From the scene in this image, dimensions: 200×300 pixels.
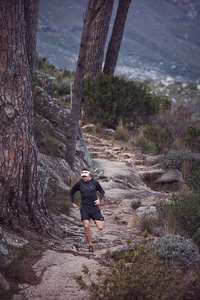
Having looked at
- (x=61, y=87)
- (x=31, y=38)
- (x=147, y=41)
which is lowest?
(x=61, y=87)

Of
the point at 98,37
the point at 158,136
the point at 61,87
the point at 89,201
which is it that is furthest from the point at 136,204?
the point at 61,87

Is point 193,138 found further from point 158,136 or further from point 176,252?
point 176,252

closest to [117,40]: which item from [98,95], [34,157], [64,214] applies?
[98,95]

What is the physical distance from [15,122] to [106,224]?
3171mm

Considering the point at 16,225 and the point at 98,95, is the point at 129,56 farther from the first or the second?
the point at 16,225

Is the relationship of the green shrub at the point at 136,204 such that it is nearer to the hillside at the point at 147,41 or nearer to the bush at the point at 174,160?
the bush at the point at 174,160

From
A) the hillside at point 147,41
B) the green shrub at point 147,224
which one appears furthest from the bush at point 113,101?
the hillside at point 147,41

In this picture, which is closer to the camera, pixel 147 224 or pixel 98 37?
pixel 147 224

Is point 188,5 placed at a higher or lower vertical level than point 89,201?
higher

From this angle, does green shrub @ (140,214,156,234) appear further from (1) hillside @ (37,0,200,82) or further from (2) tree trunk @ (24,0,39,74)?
(1) hillside @ (37,0,200,82)

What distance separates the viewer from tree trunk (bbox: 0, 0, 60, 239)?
5.38m

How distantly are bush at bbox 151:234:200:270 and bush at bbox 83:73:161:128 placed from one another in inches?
368

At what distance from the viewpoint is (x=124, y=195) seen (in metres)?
9.27

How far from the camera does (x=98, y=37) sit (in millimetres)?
14977
